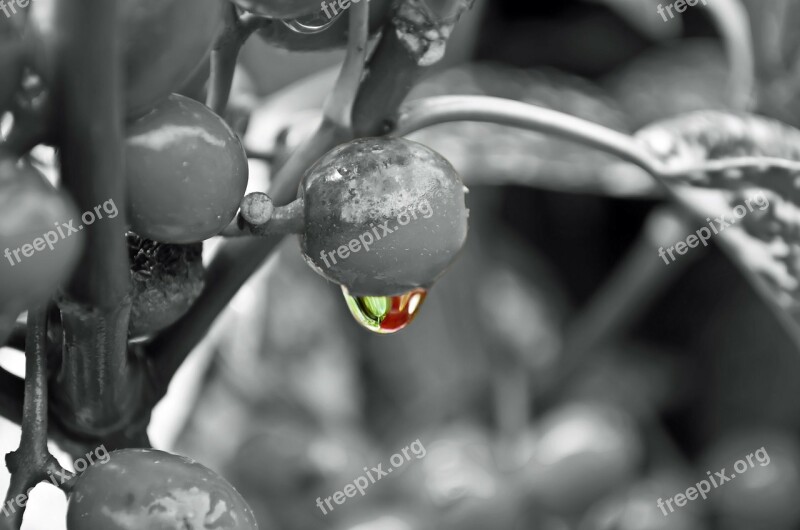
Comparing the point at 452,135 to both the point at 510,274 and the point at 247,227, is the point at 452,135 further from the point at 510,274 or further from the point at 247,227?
the point at 247,227

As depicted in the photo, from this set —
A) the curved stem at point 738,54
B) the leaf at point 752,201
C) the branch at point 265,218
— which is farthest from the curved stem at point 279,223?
the curved stem at point 738,54

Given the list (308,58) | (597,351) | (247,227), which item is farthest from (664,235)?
(247,227)

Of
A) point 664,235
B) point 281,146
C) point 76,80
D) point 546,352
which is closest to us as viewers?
point 76,80

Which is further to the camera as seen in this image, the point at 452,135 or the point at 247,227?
the point at 452,135

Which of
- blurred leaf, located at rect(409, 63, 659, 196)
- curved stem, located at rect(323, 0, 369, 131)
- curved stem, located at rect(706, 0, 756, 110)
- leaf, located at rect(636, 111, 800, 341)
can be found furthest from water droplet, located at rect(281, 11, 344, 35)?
curved stem, located at rect(706, 0, 756, 110)

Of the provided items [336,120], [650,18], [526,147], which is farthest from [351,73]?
[650,18]

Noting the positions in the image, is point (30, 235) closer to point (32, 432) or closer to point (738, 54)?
point (32, 432)
